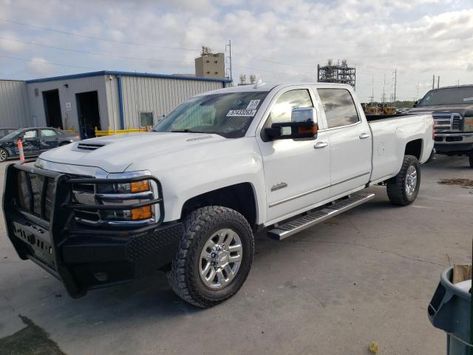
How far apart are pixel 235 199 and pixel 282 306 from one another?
105 cm

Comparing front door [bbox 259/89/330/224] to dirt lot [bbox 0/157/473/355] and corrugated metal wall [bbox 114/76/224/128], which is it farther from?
corrugated metal wall [bbox 114/76/224/128]

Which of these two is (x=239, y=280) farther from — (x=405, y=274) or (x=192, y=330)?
(x=405, y=274)

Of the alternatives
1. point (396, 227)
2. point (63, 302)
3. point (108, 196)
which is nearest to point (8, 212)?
point (63, 302)

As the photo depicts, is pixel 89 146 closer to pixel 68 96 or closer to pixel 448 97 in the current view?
pixel 448 97

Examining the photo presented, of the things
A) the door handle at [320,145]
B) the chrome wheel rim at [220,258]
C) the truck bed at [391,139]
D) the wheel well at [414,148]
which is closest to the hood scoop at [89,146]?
the chrome wheel rim at [220,258]

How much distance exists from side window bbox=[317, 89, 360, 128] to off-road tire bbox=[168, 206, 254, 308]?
2.01m

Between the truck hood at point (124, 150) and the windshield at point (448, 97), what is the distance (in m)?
9.61

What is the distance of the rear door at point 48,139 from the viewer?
16.6 m

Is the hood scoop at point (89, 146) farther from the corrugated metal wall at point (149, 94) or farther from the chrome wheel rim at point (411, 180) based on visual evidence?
the corrugated metal wall at point (149, 94)

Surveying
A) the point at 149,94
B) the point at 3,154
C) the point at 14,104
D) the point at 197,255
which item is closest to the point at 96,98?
the point at 149,94

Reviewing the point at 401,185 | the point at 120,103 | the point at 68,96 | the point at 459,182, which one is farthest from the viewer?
the point at 68,96

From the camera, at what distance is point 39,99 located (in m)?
25.5

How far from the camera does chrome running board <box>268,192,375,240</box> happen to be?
4.03m

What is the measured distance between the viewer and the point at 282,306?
3473 millimetres
